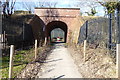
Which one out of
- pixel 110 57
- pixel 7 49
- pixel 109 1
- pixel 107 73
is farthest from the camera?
pixel 109 1

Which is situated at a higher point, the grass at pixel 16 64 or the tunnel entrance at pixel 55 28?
the tunnel entrance at pixel 55 28

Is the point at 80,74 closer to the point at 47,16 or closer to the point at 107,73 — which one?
the point at 107,73

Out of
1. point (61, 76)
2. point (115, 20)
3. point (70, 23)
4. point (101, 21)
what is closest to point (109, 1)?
point (101, 21)

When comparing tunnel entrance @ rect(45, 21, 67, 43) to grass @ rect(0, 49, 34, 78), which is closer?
grass @ rect(0, 49, 34, 78)

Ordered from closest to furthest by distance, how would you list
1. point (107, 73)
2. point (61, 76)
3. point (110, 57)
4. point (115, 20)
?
point (107, 73) < point (61, 76) < point (110, 57) < point (115, 20)

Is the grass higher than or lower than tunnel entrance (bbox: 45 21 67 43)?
lower

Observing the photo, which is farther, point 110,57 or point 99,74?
point 110,57

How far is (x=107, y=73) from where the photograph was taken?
4816 millimetres

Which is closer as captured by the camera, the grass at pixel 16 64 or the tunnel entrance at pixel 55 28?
the grass at pixel 16 64

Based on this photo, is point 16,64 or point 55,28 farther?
point 55,28

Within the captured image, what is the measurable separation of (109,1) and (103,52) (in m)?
5.94

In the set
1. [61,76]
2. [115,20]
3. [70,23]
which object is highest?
[70,23]

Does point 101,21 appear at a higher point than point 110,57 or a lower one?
higher

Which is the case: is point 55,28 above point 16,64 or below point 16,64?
above
